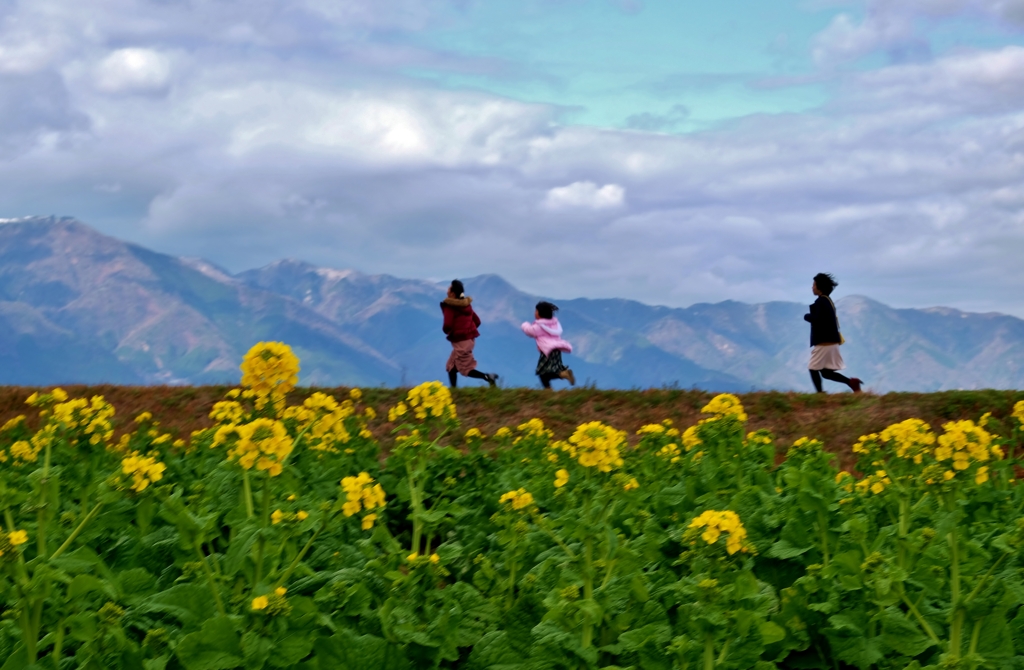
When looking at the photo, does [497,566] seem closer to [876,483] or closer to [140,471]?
[140,471]

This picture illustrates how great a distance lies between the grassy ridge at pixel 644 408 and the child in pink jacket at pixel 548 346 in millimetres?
2118

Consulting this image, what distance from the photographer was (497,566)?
4.07 metres

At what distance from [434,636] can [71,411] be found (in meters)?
2.56

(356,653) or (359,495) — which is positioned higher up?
(359,495)

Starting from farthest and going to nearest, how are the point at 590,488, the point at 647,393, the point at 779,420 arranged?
1. the point at 647,393
2. the point at 779,420
3. the point at 590,488

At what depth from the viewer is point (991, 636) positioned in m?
3.41

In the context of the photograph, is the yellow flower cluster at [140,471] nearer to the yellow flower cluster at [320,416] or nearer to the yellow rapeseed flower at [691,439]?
the yellow flower cluster at [320,416]

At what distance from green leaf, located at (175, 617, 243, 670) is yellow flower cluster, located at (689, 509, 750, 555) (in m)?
1.55

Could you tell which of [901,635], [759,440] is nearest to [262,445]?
[901,635]

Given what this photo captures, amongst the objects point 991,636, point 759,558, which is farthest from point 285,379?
point 991,636

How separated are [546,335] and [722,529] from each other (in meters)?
13.4

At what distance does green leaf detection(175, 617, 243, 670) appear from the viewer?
108 inches

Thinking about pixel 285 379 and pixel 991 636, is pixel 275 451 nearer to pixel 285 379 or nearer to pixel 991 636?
pixel 285 379

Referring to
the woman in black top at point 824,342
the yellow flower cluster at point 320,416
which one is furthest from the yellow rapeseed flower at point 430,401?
the woman in black top at point 824,342
